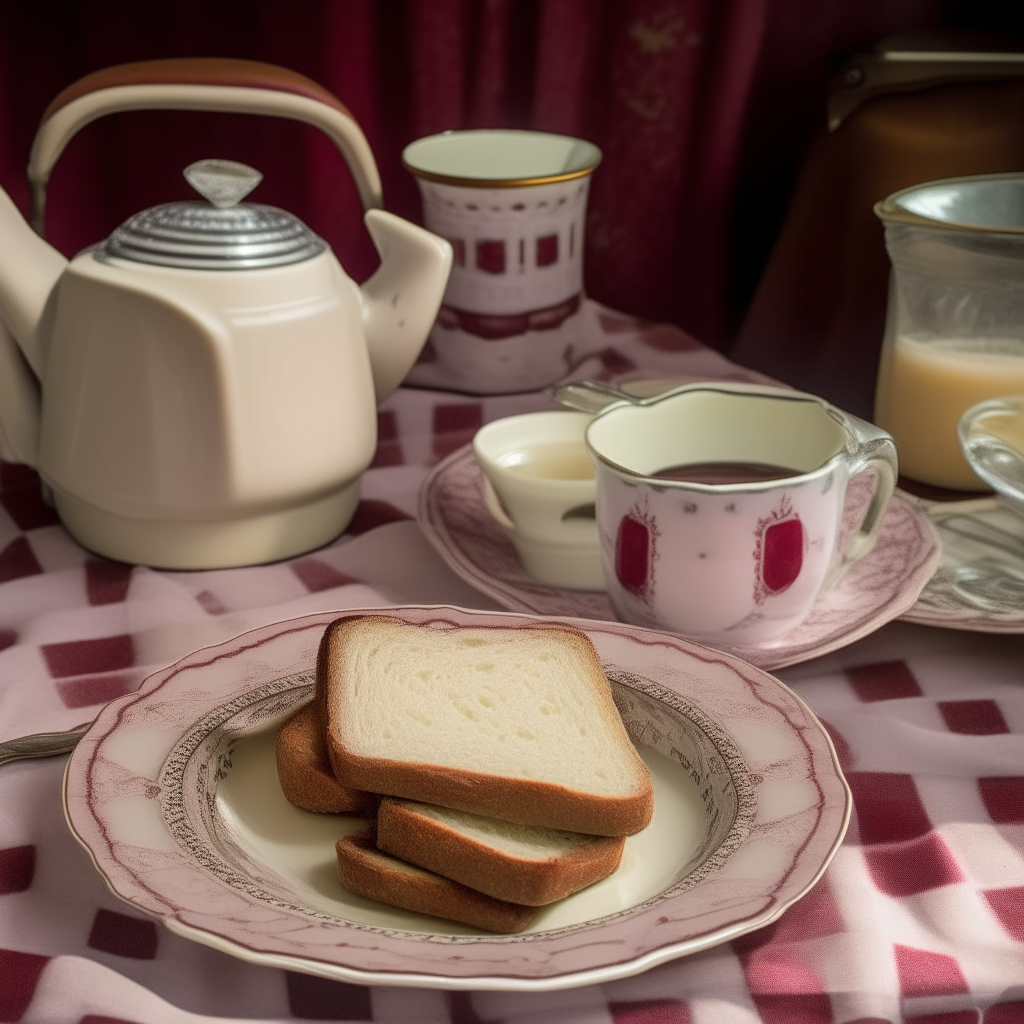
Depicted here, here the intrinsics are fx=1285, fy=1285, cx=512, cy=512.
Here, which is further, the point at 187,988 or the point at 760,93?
the point at 760,93

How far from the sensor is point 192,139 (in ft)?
3.31

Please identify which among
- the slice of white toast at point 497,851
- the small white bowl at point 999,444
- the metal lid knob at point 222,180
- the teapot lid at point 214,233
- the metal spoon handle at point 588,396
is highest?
the metal lid knob at point 222,180

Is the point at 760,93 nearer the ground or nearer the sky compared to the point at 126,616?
nearer the sky

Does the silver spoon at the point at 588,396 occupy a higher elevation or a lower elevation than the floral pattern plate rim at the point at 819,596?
higher

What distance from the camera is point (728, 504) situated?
22.3 inches

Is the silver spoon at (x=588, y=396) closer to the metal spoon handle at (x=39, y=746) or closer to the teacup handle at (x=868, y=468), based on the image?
the teacup handle at (x=868, y=468)

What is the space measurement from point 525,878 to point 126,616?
330 mm

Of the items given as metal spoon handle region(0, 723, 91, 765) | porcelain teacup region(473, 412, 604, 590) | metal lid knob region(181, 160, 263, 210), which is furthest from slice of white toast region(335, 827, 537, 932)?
metal lid knob region(181, 160, 263, 210)

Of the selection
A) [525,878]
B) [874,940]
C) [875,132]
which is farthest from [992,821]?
[875,132]

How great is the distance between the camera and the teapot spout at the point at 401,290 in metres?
0.72

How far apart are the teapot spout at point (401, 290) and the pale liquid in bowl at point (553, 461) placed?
0.09 m

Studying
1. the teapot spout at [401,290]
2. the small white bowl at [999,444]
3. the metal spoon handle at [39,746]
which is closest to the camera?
the metal spoon handle at [39,746]

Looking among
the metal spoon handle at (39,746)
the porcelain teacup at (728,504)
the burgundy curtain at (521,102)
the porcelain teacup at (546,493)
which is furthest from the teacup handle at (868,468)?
the burgundy curtain at (521,102)

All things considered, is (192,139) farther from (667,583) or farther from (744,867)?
(744,867)
